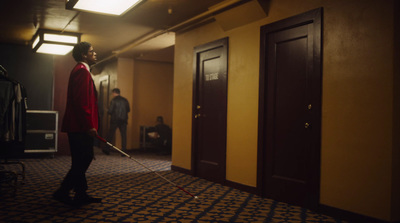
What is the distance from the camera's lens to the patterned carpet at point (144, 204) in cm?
353

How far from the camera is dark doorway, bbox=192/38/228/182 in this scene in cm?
Result: 559

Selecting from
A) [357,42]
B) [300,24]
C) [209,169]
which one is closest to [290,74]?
[300,24]

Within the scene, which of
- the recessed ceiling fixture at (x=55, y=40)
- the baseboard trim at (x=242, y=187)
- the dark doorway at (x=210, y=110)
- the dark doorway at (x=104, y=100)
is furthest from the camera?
the dark doorway at (x=104, y=100)

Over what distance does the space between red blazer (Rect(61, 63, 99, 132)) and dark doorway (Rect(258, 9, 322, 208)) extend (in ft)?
7.14

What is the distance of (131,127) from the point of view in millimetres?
10844

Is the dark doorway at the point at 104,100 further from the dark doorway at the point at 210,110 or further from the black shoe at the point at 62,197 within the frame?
the black shoe at the point at 62,197

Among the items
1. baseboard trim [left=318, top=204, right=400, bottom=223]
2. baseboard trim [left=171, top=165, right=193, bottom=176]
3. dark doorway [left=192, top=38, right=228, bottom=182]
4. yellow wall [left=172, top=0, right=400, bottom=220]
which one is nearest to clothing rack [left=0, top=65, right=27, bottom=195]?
dark doorway [left=192, top=38, right=228, bottom=182]

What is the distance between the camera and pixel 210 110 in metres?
5.95

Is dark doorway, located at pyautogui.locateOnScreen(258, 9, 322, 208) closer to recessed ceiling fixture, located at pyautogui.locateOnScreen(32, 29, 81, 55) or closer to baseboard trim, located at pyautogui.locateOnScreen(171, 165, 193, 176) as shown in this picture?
baseboard trim, located at pyautogui.locateOnScreen(171, 165, 193, 176)

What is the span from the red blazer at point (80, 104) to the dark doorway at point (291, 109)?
7.14ft

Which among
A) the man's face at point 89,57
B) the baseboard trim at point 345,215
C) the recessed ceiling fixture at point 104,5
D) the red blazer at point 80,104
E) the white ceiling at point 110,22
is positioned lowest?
the baseboard trim at point 345,215

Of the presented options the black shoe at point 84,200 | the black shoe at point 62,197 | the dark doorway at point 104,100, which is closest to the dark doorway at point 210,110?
the black shoe at point 84,200

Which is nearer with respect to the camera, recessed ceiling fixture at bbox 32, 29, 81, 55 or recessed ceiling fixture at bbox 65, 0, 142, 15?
recessed ceiling fixture at bbox 65, 0, 142, 15

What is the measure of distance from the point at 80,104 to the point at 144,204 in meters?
1.32
